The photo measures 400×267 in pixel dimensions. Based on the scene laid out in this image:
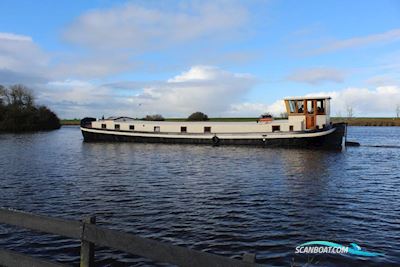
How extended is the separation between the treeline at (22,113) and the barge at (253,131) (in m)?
53.1

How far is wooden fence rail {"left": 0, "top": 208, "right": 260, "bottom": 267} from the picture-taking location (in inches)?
160

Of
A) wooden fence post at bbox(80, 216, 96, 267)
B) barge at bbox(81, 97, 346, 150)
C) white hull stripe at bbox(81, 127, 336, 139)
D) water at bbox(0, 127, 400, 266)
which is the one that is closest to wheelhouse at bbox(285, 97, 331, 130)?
barge at bbox(81, 97, 346, 150)

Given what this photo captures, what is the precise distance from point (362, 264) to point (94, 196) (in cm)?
1216

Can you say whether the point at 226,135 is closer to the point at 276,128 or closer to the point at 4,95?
the point at 276,128

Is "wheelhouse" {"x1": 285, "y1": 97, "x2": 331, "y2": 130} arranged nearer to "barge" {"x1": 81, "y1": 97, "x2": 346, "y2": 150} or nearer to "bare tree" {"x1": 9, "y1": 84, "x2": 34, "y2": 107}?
"barge" {"x1": 81, "y1": 97, "x2": 346, "y2": 150}

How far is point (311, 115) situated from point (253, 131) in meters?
7.58

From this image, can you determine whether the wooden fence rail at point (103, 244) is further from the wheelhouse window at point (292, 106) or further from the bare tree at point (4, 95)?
the bare tree at point (4, 95)

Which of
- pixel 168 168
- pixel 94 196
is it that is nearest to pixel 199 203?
pixel 94 196

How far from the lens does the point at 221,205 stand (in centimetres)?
1577

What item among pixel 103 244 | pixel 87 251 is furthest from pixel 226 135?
pixel 103 244

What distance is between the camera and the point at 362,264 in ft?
31.5

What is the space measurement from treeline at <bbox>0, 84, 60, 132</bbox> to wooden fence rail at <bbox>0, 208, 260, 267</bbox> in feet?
348

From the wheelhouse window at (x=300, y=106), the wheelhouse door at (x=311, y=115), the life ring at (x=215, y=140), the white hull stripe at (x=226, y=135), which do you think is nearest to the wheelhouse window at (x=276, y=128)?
the white hull stripe at (x=226, y=135)

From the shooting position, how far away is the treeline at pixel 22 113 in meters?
100
